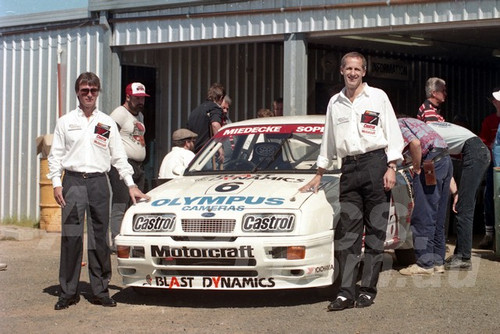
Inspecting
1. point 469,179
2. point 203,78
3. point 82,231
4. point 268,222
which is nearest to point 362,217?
point 268,222

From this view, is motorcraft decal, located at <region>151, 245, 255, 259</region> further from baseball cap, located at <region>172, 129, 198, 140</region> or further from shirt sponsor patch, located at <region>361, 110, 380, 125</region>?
baseball cap, located at <region>172, 129, 198, 140</region>

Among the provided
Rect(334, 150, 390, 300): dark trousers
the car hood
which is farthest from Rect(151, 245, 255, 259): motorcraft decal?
Rect(334, 150, 390, 300): dark trousers

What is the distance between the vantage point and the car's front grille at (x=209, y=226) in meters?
7.35

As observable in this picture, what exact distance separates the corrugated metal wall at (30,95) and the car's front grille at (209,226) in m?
7.28

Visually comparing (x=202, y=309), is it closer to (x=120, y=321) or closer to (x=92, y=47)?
(x=120, y=321)

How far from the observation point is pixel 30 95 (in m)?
15.1

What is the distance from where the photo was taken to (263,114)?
490 inches

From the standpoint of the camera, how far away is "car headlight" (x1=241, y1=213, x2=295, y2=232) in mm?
7309

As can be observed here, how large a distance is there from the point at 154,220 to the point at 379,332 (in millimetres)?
2081

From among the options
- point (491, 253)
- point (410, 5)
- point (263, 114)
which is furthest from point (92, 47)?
point (491, 253)

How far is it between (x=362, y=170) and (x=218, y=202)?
3.77 feet

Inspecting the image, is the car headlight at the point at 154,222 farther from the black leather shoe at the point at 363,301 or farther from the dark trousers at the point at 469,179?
the dark trousers at the point at 469,179

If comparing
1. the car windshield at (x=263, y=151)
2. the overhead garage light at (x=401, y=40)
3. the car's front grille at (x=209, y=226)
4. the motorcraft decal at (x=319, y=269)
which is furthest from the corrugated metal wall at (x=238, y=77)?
the motorcraft decal at (x=319, y=269)

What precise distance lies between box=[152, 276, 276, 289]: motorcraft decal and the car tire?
2.85 m
